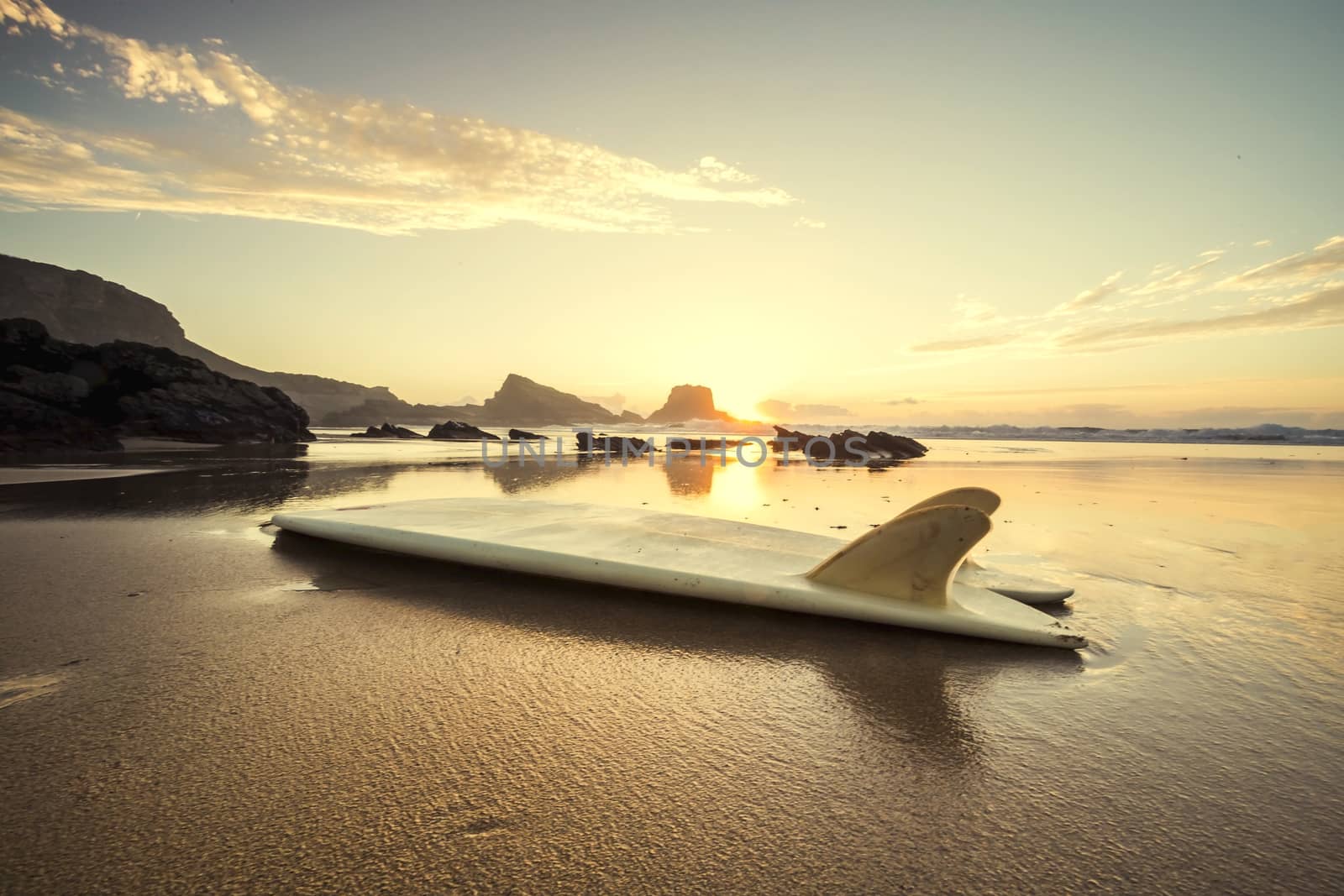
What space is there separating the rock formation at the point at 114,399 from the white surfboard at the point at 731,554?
45.2 feet

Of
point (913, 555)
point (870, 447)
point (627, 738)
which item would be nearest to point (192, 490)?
point (627, 738)

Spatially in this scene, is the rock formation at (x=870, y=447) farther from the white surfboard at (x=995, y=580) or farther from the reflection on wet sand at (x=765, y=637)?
the reflection on wet sand at (x=765, y=637)

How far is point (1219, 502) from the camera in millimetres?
6535

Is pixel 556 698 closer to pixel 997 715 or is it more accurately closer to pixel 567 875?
pixel 567 875

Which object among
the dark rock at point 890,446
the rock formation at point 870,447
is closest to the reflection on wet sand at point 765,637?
the rock formation at point 870,447

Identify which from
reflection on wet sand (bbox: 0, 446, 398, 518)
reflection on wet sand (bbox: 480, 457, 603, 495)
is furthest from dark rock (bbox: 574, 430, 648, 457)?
reflection on wet sand (bbox: 0, 446, 398, 518)

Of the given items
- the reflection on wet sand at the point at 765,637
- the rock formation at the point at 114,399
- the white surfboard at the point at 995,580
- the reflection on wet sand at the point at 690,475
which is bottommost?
the reflection on wet sand at the point at 690,475

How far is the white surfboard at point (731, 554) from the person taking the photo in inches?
90.4

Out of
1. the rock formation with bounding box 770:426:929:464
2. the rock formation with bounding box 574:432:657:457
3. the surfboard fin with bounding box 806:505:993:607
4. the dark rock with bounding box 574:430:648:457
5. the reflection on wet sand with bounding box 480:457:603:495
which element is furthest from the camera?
the dark rock with bounding box 574:430:648:457

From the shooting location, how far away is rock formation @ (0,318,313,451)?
44.7 feet

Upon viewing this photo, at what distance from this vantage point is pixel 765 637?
229 centimetres

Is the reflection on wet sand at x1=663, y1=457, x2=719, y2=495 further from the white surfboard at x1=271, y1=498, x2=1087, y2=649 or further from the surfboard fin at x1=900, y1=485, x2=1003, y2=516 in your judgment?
the surfboard fin at x1=900, y1=485, x2=1003, y2=516

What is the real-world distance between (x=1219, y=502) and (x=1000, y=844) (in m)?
7.78

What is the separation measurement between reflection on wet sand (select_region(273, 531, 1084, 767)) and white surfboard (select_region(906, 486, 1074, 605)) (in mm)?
714
